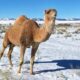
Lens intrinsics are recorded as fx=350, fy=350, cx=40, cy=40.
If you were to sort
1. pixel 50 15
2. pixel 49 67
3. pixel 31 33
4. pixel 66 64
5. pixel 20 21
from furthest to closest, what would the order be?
pixel 66 64, pixel 49 67, pixel 20 21, pixel 31 33, pixel 50 15

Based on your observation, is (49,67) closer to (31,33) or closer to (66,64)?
(66,64)

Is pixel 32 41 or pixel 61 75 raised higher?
pixel 32 41

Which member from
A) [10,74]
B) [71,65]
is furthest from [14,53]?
[10,74]

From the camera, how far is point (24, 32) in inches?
421

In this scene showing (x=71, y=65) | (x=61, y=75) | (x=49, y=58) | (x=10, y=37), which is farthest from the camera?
(x=49, y=58)

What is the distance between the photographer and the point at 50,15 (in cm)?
966

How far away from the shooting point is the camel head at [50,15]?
959 cm

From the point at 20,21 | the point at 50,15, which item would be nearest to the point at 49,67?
the point at 20,21

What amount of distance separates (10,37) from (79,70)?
254 cm

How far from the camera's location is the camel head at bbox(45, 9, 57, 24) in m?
9.59

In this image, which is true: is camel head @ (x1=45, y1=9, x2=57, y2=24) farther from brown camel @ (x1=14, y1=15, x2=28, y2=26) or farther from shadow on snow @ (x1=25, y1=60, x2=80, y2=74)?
shadow on snow @ (x1=25, y1=60, x2=80, y2=74)

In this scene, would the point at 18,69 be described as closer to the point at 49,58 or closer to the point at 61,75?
the point at 61,75

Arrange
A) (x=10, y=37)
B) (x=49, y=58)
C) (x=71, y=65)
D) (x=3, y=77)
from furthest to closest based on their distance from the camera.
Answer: (x=49, y=58), (x=71, y=65), (x=10, y=37), (x=3, y=77)

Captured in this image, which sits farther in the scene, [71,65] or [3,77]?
[71,65]
